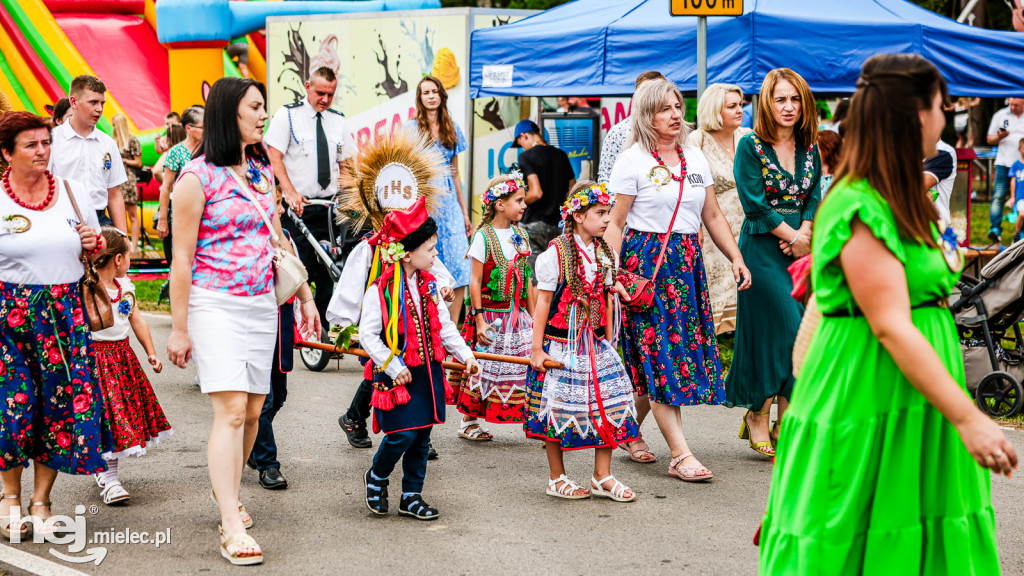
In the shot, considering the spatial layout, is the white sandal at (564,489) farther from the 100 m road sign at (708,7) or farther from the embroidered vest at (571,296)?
the 100 m road sign at (708,7)

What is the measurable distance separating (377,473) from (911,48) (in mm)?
5598

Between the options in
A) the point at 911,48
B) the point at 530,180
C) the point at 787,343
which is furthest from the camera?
the point at 530,180

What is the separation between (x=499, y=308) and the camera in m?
6.33

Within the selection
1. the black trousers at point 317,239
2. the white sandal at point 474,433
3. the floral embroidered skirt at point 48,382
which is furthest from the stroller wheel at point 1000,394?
the floral embroidered skirt at point 48,382

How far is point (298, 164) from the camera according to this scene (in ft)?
23.9

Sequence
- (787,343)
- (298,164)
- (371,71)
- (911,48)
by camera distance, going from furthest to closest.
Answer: (371,71), (911,48), (298,164), (787,343)

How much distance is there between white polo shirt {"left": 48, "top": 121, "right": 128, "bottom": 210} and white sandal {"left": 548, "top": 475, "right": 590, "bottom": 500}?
390 centimetres

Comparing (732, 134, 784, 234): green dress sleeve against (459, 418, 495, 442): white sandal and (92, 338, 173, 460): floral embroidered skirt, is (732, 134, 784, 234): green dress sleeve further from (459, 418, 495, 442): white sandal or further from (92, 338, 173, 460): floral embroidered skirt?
(92, 338, 173, 460): floral embroidered skirt

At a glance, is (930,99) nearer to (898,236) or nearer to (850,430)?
(898,236)

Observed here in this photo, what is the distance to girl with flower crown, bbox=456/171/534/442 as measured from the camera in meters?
6.11

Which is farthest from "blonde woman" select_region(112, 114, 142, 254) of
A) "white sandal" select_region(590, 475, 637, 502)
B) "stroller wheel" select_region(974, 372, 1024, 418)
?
"stroller wheel" select_region(974, 372, 1024, 418)

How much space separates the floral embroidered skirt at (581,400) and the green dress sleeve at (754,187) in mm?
1155

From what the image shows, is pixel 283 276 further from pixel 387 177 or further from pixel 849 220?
pixel 849 220

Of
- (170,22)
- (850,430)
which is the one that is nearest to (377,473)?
(850,430)
